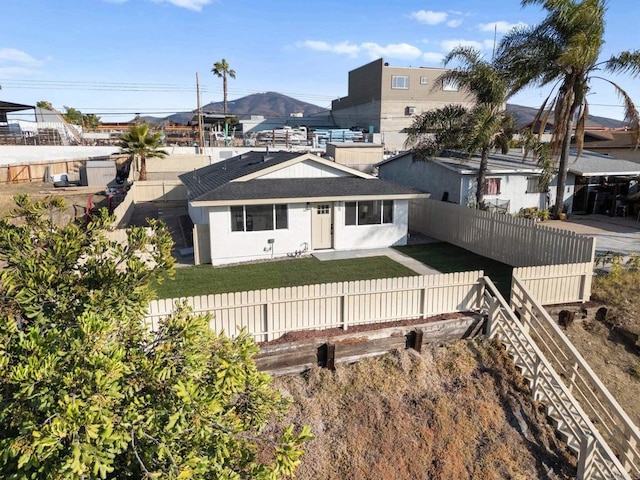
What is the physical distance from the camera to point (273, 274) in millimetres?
15344

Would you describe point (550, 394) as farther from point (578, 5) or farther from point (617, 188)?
point (617, 188)

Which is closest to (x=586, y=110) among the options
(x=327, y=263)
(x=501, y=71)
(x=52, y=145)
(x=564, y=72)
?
(x=564, y=72)

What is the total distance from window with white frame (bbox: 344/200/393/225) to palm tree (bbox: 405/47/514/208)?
500 centimetres

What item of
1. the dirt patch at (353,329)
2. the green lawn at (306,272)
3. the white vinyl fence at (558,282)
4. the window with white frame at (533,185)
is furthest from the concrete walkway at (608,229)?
the dirt patch at (353,329)

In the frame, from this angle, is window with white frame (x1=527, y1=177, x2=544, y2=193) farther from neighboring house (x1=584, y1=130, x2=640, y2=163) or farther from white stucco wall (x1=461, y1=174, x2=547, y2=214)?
neighboring house (x1=584, y1=130, x2=640, y2=163)

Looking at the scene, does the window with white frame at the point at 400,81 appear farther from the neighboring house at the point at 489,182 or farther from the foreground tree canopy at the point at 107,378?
the foreground tree canopy at the point at 107,378

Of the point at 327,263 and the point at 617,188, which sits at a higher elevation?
the point at 617,188

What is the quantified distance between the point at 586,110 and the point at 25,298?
83.6ft

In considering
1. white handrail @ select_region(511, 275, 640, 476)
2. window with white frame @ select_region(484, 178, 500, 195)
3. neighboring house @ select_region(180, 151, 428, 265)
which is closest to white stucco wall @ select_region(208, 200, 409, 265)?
neighboring house @ select_region(180, 151, 428, 265)

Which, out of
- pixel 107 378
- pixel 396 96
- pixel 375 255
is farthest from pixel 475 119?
pixel 396 96

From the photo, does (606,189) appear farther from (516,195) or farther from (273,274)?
(273,274)

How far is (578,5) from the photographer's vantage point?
2144 cm

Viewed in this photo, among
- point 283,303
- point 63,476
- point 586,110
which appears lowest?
point 283,303

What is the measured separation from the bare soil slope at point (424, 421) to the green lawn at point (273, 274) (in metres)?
5.01
